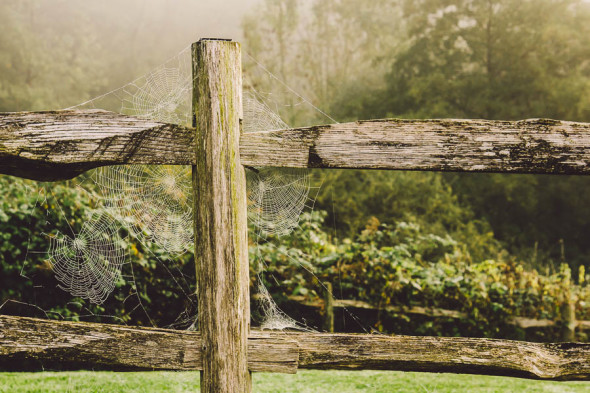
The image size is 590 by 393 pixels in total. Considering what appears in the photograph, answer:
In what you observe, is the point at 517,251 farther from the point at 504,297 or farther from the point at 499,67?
the point at 504,297

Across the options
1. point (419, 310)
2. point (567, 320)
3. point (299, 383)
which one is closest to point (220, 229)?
point (299, 383)

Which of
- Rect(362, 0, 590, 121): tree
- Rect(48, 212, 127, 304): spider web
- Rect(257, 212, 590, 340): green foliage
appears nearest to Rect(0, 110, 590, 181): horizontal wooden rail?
Rect(48, 212, 127, 304): spider web

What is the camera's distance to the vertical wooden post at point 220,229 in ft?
6.34

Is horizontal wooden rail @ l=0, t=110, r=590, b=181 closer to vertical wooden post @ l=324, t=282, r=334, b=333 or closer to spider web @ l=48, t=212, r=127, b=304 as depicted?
spider web @ l=48, t=212, r=127, b=304

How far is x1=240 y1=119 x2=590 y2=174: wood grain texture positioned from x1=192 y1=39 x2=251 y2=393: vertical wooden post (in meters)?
0.13

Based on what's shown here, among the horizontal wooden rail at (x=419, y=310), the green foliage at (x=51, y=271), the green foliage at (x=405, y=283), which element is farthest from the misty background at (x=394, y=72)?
the green foliage at (x=51, y=271)

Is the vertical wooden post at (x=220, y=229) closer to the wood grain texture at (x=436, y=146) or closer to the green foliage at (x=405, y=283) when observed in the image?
the wood grain texture at (x=436, y=146)

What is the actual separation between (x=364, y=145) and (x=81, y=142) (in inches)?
43.3

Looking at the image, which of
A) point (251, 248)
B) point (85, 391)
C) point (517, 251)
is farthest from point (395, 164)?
point (517, 251)

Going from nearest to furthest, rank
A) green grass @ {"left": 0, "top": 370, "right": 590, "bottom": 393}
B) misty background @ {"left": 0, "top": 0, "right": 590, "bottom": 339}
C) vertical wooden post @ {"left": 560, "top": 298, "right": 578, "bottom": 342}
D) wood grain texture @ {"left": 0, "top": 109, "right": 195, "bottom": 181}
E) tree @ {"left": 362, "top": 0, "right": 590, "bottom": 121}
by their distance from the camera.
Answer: wood grain texture @ {"left": 0, "top": 109, "right": 195, "bottom": 181} < green grass @ {"left": 0, "top": 370, "right": 590, "bottom": 393} < vertical wooden post @ {"left": 560, "top": 298, "right": 578, "bottom": 342} < misty background @ {"left": 0, "top": 0, "right": 590, "bottom": 339} < tree @ {"left": 362, "top": 0, "right": 590, "bottom": 121}

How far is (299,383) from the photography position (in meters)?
4.33

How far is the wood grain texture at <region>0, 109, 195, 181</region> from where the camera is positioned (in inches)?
74.3

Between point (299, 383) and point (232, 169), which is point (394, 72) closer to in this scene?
point (299, 383)

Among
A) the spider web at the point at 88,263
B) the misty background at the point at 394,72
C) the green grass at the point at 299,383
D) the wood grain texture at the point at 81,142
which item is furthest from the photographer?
the misty background at the point at 394,72
